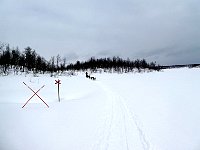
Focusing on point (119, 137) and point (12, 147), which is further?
point (119, 137)

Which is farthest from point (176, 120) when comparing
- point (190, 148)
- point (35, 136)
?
point (35, 136)

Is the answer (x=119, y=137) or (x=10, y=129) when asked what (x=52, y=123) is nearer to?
(x=10, y=129)

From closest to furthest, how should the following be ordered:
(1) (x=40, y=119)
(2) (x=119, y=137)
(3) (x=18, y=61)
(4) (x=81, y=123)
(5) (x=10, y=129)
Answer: (2) (x=119, y=137) → (5) (x=10, y=129) → (4) (x=81, y=123) → (1) (x=40, y=119) → (3) (x=18, y=61)

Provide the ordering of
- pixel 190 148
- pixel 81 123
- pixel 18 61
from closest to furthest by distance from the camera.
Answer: pixel 190 148 < pixel 81 123 < pixel 18 61

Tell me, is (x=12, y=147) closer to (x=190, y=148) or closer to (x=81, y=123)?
(x=81, y=123)

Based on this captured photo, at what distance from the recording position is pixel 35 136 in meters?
7.62

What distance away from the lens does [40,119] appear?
10.2 meters

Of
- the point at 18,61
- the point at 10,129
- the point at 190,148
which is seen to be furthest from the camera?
the point at 18,61

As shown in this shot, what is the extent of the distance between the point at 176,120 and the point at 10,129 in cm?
733

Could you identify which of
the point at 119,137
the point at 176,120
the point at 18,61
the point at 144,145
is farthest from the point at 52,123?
the point at 18,61

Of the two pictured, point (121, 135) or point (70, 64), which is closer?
point (121, 135)

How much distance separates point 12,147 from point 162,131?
5464 millimetres

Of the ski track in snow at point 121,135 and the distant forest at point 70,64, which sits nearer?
the ski track in snow at point 121,135

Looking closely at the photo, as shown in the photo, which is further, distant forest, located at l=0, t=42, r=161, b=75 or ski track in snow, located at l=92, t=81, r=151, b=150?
distant forest, located at l=0, t=42, r=161, b=75
